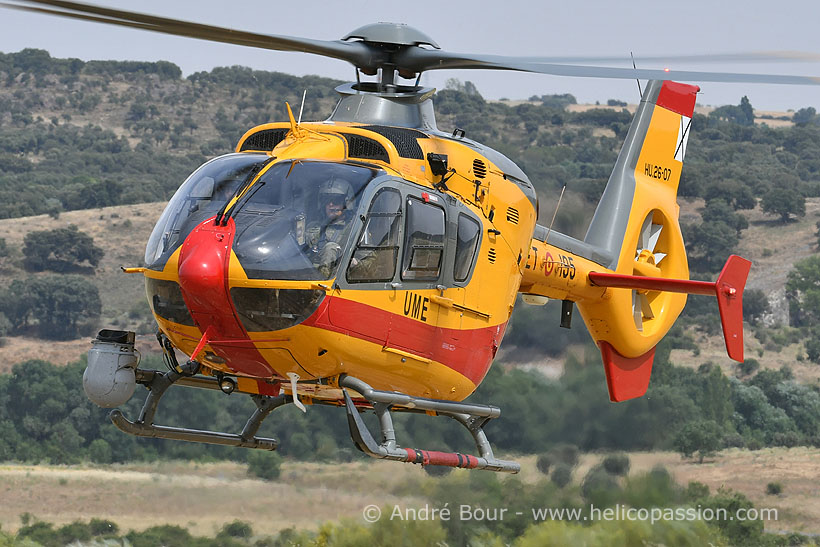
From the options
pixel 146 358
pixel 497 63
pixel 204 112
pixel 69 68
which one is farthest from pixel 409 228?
pixel 69 68

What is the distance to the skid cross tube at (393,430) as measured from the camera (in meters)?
11.1

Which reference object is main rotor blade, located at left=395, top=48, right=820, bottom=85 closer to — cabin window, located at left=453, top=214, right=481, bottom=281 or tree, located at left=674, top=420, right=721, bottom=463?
cabin window, located at left=453, top=214, right=481, bottom=281

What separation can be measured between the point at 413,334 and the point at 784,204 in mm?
66856

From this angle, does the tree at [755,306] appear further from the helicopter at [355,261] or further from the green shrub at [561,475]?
the helicopter at [355,261]

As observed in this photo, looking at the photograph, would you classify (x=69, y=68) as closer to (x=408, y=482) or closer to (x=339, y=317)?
(x=408, y=482)

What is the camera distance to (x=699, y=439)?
29234mm

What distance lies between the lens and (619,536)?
23.0m

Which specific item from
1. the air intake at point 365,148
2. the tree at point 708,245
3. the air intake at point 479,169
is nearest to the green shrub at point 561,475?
the air intake at point 479,169

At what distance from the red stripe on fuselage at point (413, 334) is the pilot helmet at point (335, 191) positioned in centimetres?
83

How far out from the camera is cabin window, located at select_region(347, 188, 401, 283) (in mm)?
10820

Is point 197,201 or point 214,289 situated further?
point 197,201

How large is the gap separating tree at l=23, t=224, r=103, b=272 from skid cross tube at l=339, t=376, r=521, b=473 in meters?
55.2

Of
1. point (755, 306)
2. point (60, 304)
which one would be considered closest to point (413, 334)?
point (60, 304)

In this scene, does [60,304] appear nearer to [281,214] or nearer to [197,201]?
[197,201]
